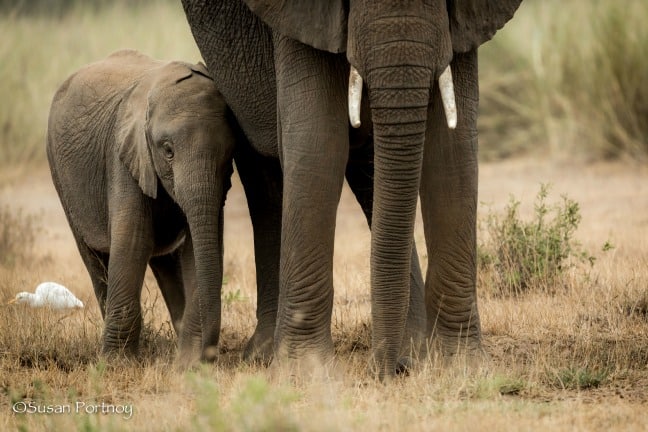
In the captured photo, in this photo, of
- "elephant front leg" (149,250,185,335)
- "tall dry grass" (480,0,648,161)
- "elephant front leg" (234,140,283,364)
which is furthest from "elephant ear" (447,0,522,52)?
"tall dry grass" (480,0,648,161)

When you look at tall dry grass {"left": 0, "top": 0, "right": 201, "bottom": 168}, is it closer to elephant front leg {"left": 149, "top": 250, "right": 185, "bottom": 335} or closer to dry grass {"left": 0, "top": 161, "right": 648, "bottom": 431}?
dry grass {"left": 0, "top": 161, "right": 648, "bottom": 431}

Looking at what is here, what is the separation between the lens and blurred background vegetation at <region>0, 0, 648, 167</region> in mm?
15305

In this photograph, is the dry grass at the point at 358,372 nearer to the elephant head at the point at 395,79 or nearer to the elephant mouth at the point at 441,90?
the elephant head at the point at 395,79

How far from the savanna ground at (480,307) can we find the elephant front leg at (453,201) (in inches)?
15.7

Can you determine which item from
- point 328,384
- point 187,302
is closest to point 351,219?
point 187,302

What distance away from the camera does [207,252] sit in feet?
23.6

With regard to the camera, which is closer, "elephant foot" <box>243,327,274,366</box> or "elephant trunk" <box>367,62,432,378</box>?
"elephant trunk" <box>367,62,432,378</box>

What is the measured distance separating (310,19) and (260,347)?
7.65ft

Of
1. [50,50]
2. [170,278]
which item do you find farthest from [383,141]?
[50,50]

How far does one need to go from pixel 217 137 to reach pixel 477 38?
1.73 m

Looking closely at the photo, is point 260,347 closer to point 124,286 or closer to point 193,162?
point 124,286

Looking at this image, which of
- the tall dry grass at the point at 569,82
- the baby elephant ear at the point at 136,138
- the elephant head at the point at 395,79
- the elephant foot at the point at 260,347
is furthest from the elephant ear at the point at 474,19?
the tall dry grass at the point at 569,82

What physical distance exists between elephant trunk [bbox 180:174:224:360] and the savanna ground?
0.92 ft

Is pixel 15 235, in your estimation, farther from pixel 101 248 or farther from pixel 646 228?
pixel 646 228
